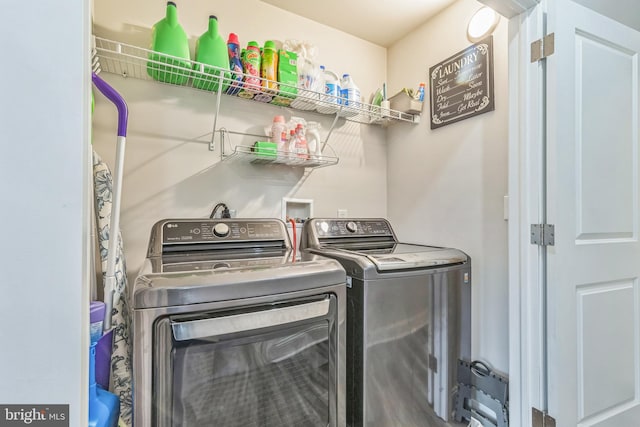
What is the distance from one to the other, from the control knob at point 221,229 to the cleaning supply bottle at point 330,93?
3.11 feet

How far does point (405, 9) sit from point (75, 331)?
2325mm

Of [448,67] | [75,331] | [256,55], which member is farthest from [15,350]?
[448,67]

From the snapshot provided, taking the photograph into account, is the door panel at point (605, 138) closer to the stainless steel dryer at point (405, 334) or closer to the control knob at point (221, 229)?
the stainless steel dryer at point (405, 334)

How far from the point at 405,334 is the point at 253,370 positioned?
707 mm

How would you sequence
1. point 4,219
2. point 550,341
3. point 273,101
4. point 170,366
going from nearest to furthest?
point 4,219 < point 170,366 < point 550,341 < point 273,101

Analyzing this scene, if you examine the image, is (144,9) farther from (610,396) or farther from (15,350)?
(610,396)

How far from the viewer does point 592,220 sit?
4.34 ft

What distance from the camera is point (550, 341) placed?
4.14ft

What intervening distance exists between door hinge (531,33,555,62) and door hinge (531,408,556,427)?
1.52 meters

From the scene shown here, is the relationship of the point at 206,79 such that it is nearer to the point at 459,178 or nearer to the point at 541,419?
the point at 459,178

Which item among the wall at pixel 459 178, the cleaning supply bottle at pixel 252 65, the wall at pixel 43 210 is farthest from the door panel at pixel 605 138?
the wall at pixel 43 210

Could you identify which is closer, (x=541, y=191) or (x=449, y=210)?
(x=541, y=191)

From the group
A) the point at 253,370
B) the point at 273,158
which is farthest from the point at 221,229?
the point at 253,370

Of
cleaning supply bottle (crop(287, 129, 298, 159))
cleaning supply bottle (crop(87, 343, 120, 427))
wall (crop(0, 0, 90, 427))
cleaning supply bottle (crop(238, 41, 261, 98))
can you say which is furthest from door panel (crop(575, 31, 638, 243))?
cleaning supply bottle (crop(87, 343, 120, 427))
